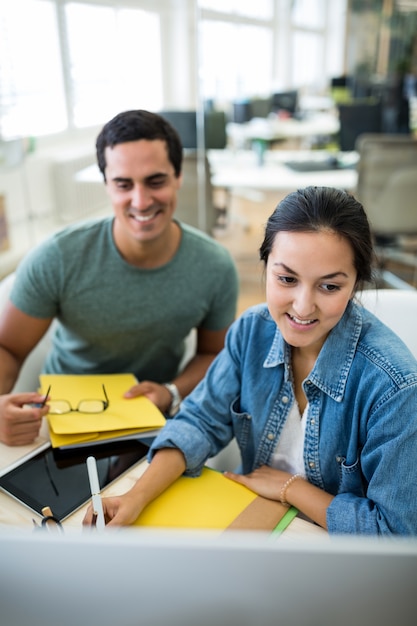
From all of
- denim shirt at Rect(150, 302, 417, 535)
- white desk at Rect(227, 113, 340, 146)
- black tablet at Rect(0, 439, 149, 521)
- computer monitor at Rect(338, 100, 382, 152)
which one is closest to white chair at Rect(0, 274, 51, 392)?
black tablet at Rect(0, 439, 149, 521)

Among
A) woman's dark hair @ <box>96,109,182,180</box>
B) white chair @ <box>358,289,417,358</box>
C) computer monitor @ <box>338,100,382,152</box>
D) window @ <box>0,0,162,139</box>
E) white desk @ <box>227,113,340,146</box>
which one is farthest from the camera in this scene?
white desk @ <box>227,113,340,146</box>

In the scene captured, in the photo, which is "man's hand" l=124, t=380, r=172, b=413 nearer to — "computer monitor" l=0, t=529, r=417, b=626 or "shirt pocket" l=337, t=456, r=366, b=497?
"shirt pocket" l=337, t=456, r=366, b=497

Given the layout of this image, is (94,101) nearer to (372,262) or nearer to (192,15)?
(192,15)

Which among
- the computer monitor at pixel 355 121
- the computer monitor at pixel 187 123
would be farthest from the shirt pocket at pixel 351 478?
the computer monitor at pixel 355 121

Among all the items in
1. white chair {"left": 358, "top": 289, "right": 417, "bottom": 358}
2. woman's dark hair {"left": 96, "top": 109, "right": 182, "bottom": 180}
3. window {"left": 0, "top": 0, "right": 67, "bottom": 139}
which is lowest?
white chair {"left": 358, "top": 289, "right": 417, "bottom": 358}

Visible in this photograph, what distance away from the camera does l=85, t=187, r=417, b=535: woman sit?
0.87m

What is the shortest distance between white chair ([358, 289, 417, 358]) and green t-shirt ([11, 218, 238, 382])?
41 centimetres

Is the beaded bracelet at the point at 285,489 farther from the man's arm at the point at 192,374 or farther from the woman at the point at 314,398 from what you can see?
the man's arm at the point at 192,374

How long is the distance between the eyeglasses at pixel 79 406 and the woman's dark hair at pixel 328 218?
52cm

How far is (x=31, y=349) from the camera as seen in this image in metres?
1.52

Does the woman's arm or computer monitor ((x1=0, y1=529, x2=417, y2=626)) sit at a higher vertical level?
computer monitor ((x1=0, y1=529, x2=417, y2=626))

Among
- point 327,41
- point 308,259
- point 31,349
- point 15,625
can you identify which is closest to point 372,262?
point 308,259

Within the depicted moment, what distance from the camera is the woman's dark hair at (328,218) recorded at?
88 cm

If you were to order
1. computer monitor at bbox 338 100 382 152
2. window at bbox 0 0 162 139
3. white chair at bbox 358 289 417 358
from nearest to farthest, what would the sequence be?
1. white chair at bbox 358 289 417 358
2. window at bbox 0 0 162 139
3. computer monitor at bbox 338 100 382 152
